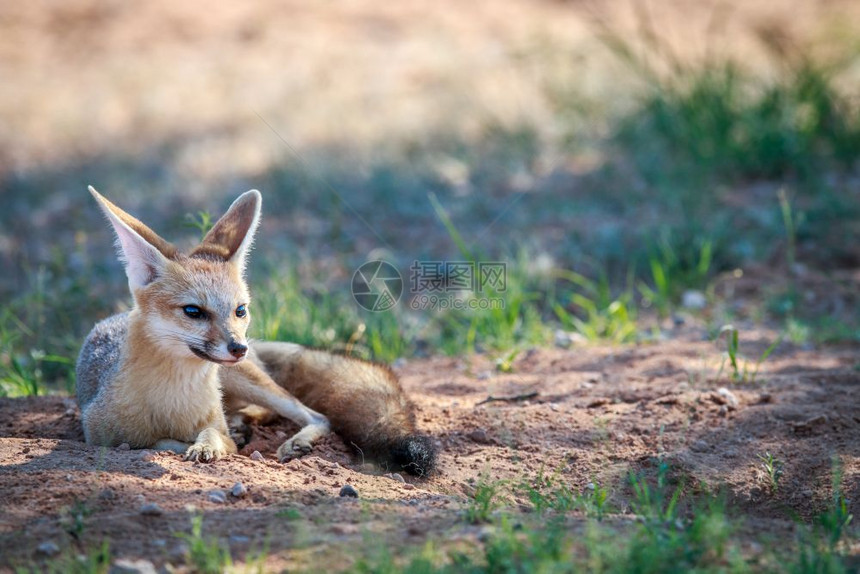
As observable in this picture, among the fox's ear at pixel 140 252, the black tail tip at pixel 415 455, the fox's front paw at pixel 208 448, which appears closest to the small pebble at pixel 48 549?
the fox's front paw at pixel 208 448

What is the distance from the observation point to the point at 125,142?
970 centimetres

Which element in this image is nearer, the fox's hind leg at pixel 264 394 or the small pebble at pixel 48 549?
the small pebble at pixel 48 549

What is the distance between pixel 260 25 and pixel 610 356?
8.99 metres

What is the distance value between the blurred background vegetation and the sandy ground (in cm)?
68

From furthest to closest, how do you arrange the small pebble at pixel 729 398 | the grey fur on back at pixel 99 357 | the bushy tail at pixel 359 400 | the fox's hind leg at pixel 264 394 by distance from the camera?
the small pebble at pixel 729 398
the fox's hind leg at pixel 264 394
the grey fur on back at pixel 99 357
the bushy tail at pixel 359 400

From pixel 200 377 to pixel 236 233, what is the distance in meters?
0.70

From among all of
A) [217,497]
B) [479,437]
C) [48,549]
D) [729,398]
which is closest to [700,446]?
[729,398]

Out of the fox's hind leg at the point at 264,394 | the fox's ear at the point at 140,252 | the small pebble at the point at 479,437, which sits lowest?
the small pebble at the point at 479,437

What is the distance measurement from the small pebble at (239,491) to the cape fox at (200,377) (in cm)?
41

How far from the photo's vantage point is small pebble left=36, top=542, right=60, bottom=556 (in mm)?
2910

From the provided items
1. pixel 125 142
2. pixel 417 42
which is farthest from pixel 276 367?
pixel 417 42

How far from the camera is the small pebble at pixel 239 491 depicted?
3369 millimetres
